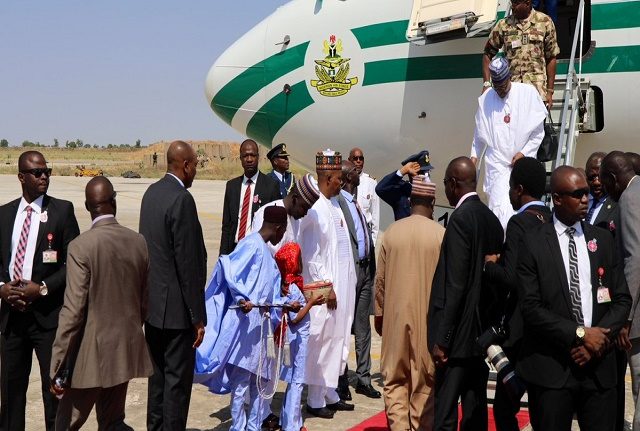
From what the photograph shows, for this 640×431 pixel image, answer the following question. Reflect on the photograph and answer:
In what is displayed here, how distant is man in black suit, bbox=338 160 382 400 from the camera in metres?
7.77

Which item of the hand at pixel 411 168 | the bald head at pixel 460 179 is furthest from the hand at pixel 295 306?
the hand at pixel 411 168

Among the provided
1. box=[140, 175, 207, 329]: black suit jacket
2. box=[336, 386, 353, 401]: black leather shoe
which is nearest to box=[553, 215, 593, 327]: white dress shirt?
box=[140, 175, 207, 329]: black suit jacket

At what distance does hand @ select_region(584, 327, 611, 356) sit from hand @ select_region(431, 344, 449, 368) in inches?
41.7

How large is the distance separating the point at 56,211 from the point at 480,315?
293 cm

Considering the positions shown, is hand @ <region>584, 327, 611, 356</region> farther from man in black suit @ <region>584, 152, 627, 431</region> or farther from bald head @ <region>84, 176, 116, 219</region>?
bald head @ <region>84, 176, 116, 219</region>

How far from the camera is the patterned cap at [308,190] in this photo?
21.6ft

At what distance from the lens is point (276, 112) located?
11.2 metres

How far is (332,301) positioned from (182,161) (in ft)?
5.68

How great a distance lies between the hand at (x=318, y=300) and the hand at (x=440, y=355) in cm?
133

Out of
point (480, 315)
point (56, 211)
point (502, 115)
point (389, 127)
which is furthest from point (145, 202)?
point (389, 127)

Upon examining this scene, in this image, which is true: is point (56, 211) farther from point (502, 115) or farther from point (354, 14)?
point (354, 14)

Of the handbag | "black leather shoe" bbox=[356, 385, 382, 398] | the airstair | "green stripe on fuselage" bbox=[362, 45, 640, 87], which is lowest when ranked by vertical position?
"black leather shoe" bbox=[356, 385, 382, 398]

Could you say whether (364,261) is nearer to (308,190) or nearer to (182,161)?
(308,190)

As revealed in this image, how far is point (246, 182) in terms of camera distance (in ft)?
28.4
